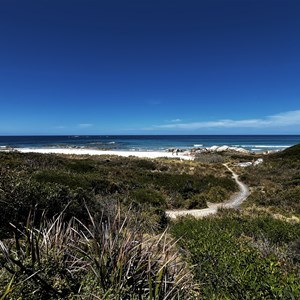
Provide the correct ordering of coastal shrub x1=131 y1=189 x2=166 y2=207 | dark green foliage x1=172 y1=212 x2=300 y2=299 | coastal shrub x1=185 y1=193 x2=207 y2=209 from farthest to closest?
coastal shrub x1=185 y1=193 x2=207 y2=209 < coastal shrub x1=131 y1=189 x2=166 y2=207 < dark green foliage x1=172 y1=212 x2=300 y2=299

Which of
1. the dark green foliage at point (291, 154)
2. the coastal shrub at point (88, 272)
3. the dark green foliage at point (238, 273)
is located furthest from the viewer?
Answer: the dark green foliage at point (291, 154)

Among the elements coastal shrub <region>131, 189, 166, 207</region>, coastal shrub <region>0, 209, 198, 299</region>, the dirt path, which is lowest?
the dirt path

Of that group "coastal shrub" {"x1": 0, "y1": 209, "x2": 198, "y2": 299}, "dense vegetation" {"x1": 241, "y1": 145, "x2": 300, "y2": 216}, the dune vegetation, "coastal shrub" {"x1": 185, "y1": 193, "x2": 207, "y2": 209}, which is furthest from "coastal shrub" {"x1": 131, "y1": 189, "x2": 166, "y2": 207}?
"coastal shrub" {"x1": 0, "y1": 209, "x2": 198, "y2": 299}

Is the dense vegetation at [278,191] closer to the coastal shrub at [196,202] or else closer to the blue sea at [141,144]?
the coastal shrub at [196,202]

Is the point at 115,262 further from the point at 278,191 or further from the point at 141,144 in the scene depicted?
the point at 141,144

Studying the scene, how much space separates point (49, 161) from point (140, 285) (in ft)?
71.6

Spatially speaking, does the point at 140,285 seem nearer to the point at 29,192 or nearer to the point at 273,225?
the point at 29,192

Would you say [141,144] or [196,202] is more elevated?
[141,144]

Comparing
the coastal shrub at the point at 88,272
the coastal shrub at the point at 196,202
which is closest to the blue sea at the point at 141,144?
the coastal shrub at the point at 196,202

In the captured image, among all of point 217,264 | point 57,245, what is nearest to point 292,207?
point 217,264

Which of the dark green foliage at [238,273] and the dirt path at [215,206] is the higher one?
the dark green foliage at [238,273]

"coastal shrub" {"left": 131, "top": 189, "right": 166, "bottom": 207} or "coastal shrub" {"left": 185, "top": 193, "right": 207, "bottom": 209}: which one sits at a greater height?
"coastal shrub" {"left": 131, "top": 189, "right": 166, "bottom": 207}

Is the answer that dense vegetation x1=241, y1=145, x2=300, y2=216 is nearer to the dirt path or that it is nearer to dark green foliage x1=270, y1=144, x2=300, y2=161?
the dirt path

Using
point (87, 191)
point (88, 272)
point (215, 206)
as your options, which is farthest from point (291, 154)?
point (88, 272)
